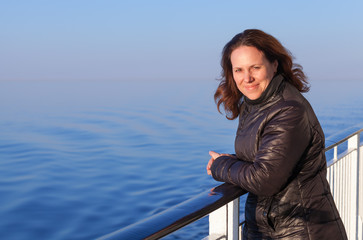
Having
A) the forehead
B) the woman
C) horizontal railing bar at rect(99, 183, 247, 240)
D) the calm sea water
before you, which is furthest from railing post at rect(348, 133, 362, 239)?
the calm sea water

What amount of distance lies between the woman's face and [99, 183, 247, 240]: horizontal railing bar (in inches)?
17.5

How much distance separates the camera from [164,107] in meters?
56.4

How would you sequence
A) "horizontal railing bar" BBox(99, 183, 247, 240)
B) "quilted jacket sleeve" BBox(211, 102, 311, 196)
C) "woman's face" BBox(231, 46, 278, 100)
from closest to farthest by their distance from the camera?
"horizontal railing bar" BBox(99, 183, 247, 240)
"quilted jacket sleeve" BBox(211, 102, 311, 196)
"woman's face" BBox(231, 46, 278, 100)

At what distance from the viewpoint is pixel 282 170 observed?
1.53m

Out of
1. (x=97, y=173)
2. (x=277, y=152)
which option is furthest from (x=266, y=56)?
(x=97, y=173)

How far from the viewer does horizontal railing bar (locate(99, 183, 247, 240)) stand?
1.03 meters

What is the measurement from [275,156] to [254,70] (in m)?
0.47

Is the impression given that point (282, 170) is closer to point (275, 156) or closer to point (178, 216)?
point (275, 156)

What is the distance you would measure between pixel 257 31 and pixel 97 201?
2105cm

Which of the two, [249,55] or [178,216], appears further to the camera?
[249,55]

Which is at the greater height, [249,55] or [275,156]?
[249,55]

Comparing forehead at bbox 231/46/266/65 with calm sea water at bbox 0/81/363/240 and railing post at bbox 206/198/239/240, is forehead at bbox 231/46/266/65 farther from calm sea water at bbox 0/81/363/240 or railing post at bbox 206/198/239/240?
calm sea water at bbox 0/81/363/240

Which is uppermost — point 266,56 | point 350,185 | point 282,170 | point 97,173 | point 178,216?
point 97,173

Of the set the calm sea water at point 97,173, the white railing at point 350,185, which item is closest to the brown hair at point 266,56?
the white railing at point 350,185
